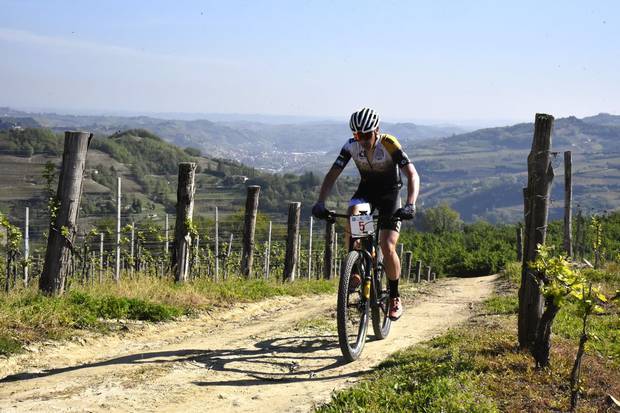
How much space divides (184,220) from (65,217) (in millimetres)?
2534

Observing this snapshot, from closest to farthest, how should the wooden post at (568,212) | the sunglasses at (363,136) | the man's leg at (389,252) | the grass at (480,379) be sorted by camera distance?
the grass at (480,379) < the sunglasses at (363,136) < the man's leg at (389,252) < the wooden post at (568,212)

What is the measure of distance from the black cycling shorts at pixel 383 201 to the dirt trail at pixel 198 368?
1436 millimetres

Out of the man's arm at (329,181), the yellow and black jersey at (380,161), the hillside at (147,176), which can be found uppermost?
the yellow and black jersey at (380,161)

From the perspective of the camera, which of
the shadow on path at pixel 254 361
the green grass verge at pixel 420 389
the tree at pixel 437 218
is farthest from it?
the tree at pixel 437 218

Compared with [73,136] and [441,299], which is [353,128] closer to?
[73,136]

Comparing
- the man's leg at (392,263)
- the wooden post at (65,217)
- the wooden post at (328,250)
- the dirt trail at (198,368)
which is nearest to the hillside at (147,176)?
the wooden post at (328,250)

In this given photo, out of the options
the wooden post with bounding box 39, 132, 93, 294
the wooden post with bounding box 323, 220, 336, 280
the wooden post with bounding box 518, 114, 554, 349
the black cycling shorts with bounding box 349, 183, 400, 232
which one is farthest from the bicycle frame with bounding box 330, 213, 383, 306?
the wooden post with bounding box 323, 220, 336, 280

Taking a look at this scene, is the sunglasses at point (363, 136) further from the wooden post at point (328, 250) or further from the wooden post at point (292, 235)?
the wooden post at point (328, 250)

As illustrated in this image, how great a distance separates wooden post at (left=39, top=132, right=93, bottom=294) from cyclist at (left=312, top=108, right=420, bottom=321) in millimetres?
3586

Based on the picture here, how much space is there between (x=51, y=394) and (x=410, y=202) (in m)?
3.85

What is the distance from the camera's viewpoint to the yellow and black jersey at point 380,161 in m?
6.83

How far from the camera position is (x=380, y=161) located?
22.6 ft

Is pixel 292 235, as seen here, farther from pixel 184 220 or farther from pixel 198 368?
pixel 198 368

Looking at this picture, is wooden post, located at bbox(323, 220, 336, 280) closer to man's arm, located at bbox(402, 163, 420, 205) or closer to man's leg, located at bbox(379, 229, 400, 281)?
man's leg, located at bbox(379, 229, 400, 281)
